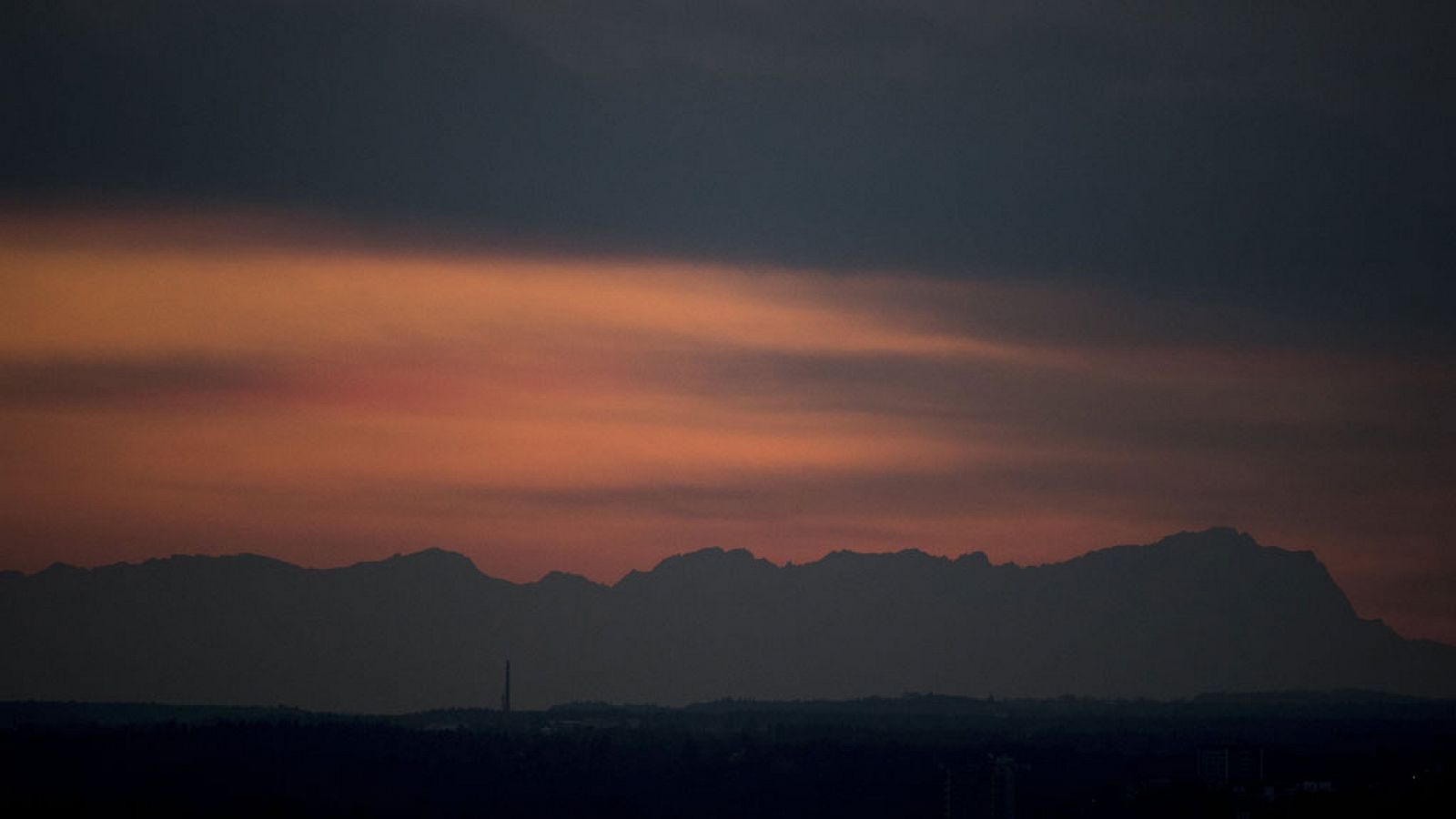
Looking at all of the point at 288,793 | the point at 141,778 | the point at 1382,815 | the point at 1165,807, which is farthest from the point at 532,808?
the point at 1382,815

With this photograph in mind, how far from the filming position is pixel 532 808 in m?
189

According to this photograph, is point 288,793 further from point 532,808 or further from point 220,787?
point 532,808

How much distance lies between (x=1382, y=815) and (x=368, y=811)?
70.2 metres

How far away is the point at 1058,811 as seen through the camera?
191m

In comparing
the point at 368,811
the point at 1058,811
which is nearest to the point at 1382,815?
the point at 1058,811

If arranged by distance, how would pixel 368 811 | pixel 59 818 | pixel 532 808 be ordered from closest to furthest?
pixel 59 818
pixel 368 811
pixel 532 808

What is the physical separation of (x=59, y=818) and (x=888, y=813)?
6748cm

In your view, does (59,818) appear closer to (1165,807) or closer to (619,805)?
(619,805)

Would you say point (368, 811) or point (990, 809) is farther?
point (990, 809)

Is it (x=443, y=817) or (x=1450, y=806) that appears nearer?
(x=1450, y=806)

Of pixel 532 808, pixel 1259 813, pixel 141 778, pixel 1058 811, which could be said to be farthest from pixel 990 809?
pixel 141 778

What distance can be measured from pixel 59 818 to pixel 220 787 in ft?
113

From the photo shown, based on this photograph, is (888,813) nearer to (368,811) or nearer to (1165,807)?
(1165,807)

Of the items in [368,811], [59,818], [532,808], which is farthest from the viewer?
[532,808]
